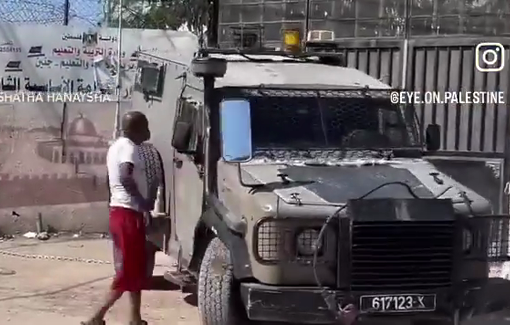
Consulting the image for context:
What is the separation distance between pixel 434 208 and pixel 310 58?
2547 mm

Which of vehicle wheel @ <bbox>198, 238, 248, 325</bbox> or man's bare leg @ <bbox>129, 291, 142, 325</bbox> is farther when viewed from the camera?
man's bare leg @ <bbox>129, 291, 142, 325</bbox>

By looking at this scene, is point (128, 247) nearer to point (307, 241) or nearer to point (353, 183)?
point (307, 241)

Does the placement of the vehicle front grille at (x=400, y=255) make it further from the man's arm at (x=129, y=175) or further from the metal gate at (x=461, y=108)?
the metal gate at (x=461, y=108)

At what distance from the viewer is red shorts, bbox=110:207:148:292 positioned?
641cm

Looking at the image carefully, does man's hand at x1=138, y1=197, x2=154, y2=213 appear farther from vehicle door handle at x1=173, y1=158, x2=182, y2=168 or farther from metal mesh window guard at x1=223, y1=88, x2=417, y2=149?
vehicle door handle at x1=173, y1=158, x2=182, y2=168

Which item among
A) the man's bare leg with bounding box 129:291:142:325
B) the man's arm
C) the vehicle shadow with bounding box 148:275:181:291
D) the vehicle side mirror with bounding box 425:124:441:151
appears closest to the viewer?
→ the man's arm

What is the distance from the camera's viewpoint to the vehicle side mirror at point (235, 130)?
6.41 metres

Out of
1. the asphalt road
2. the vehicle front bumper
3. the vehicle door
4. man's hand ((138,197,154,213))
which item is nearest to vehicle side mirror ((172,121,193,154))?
the vehicle door

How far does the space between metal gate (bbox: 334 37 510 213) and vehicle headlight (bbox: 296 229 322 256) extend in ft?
13.3

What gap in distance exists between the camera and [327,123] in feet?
22.0

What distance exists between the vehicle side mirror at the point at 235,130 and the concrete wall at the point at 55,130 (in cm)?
437

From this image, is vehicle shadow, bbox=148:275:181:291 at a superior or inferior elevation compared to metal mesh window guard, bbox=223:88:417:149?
inferior

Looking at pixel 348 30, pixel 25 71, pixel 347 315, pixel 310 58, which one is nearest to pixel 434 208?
pixel 347 315

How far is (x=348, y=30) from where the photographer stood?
1112cm
